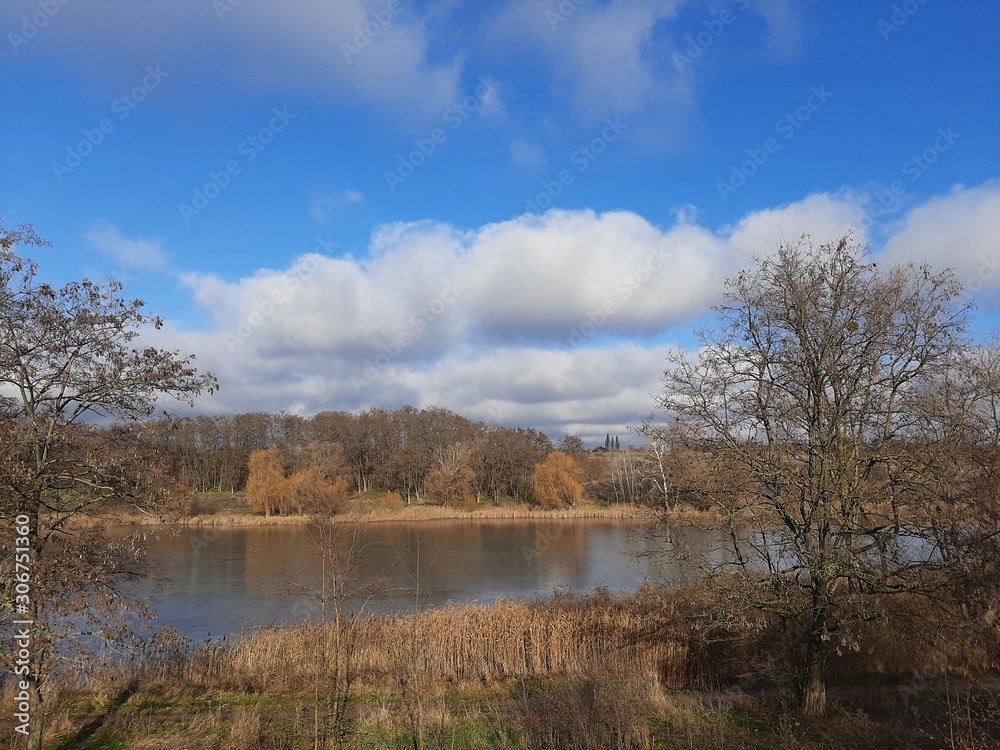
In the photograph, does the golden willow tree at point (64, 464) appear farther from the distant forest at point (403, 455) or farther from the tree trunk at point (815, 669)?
the distant forest at point (403, 455)

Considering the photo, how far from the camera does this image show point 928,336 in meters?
8.51

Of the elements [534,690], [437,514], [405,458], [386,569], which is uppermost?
[405,458]

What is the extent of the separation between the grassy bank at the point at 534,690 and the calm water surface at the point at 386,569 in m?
1.47

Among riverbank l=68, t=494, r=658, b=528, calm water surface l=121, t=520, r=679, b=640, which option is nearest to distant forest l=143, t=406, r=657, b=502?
riverbank l=68, t=494, r=658, b=528

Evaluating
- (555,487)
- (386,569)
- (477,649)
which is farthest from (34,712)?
(555,487)

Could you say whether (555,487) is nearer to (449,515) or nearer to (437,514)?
(449,515)

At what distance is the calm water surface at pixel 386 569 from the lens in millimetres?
18922

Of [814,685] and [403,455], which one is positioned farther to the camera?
[403,455]

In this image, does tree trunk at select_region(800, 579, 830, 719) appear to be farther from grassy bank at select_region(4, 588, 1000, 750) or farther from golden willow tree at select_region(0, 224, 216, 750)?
golden willow tree at select_region(0, 224, 216, 750)

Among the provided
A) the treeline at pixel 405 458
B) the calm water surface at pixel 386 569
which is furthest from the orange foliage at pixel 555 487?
the calm water surface at pixel 386 569

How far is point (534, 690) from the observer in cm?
1109

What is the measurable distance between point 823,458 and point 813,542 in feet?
4.74

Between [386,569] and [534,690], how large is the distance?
4.02 metres

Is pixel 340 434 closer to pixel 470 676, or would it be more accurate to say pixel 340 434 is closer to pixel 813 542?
pixel 470 676
